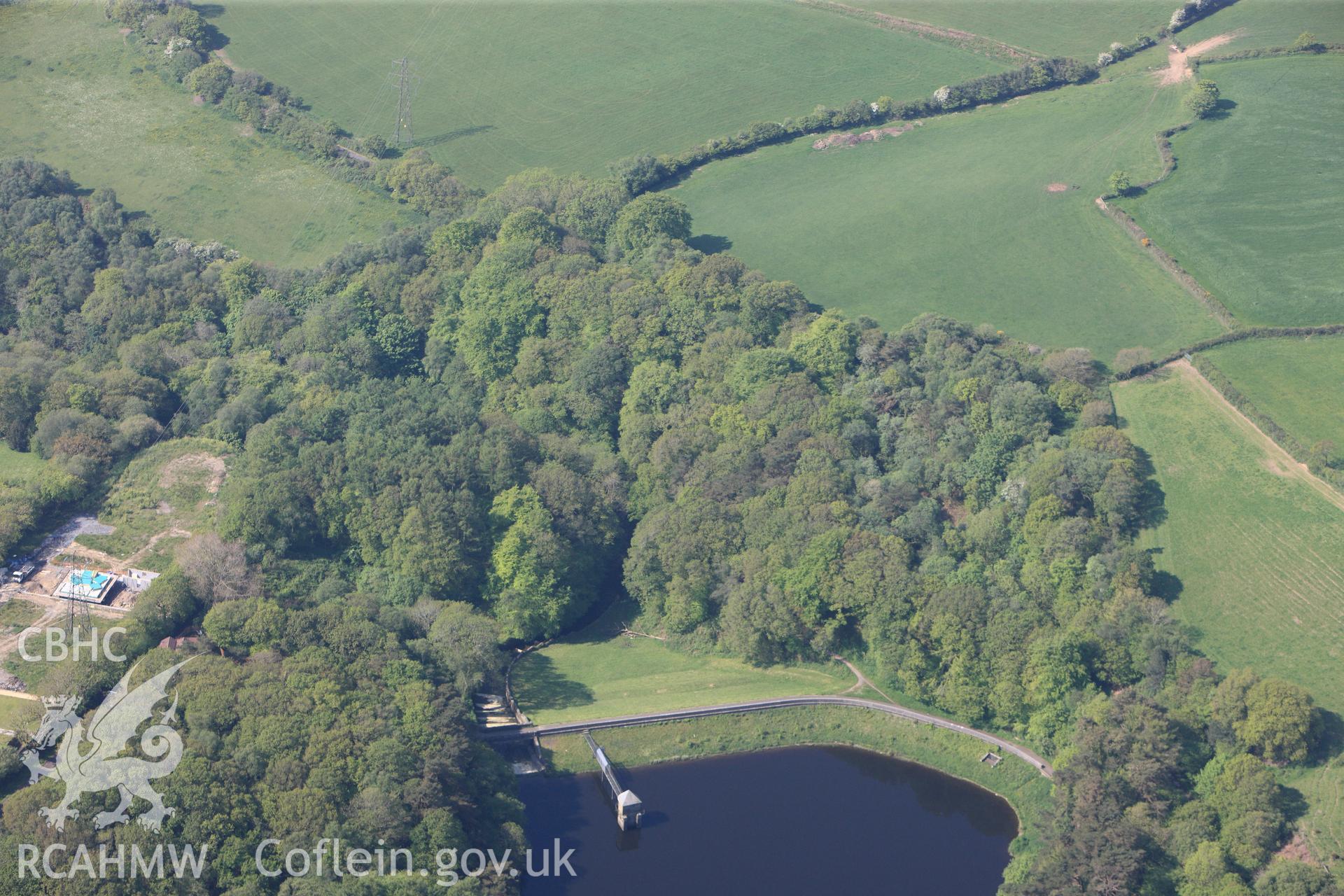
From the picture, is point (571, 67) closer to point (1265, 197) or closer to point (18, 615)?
point (1265, 197)

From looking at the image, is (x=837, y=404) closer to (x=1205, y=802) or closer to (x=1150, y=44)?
(x=1205, y=802)

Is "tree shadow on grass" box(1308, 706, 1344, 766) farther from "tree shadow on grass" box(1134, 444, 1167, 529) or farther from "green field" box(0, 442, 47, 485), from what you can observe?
"green field" box(0, 442, 47, 485)

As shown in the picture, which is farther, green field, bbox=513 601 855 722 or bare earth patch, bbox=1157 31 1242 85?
bare earth patch, bbox=1157 31 1242 85

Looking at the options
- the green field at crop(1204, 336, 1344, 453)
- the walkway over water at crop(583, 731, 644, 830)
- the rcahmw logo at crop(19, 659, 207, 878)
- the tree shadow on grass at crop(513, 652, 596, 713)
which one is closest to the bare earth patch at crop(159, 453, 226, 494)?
the rcahmw logo at crop(19, 659, 207, 878)

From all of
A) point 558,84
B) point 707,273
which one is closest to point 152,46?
point 558,84

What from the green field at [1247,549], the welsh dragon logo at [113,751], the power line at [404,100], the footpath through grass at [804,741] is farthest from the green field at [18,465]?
the green field at [1247,549]

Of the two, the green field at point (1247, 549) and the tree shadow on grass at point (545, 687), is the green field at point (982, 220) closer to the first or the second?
the green field at point (1247, 549)

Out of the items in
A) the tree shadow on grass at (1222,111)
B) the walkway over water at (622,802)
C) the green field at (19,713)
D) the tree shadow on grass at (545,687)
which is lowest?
the walkway over water at (622,802)
